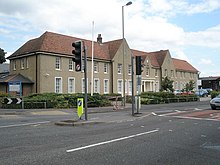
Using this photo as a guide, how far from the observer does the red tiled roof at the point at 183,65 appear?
69.6 metres

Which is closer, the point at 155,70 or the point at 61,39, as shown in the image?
the point at 61,39

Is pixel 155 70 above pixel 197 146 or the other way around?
above

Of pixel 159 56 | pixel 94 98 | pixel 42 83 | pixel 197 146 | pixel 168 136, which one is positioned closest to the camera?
pixel 197 146

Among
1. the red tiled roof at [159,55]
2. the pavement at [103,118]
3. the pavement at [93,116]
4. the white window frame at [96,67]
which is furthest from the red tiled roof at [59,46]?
the pavement at [103,118]

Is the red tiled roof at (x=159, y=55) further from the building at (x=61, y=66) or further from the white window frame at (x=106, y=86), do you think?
the white window frame at (x=106, y=86)

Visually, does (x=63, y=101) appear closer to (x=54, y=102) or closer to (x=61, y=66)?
(x=54, y=102)

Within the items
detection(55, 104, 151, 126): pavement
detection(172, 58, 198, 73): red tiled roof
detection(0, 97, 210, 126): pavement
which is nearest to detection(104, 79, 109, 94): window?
detection(0, 97, 210, 126): pavement

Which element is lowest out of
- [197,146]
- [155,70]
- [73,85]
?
[197,146]

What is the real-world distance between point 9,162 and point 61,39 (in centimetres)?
3409

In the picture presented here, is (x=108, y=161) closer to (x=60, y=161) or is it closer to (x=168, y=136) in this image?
(x=60, y=161)

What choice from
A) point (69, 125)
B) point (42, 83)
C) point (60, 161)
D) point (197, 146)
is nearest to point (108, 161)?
point (60, 161)

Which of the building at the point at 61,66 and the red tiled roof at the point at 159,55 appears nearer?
the building at the point at 61,66

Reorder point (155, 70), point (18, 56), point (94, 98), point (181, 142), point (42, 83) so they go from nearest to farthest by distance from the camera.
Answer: point (181, 142), point (94, 98), point (42, 83), point (18, 56), point (155, 70)

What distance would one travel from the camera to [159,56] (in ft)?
201
